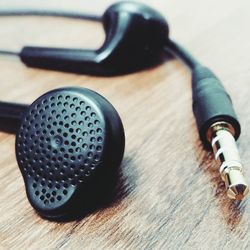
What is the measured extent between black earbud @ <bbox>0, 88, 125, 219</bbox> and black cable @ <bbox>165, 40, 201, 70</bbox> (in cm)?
20

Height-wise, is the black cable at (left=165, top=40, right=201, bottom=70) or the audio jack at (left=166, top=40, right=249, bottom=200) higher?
the audio jack at (left=166, top=40, right=249, bottom=200)

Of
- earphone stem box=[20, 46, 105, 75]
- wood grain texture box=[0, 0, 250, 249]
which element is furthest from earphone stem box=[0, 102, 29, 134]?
earphone stem box=[20, 46, 105, 75]

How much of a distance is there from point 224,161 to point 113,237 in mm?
104

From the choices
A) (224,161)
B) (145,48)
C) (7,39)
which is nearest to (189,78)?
(145,48)

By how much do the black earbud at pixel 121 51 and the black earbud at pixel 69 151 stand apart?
0.62 feet

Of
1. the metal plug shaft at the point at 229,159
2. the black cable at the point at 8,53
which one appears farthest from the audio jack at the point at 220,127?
the black cable at the point at 8,53

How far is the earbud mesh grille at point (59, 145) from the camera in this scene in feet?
1.00

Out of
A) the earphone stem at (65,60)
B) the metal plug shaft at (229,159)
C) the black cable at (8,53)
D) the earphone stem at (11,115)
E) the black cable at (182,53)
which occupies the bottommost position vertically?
the black cable at (8,53)

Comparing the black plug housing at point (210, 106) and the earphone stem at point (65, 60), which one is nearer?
the black plug housing at point (210, 106)

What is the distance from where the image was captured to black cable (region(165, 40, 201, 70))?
496mm

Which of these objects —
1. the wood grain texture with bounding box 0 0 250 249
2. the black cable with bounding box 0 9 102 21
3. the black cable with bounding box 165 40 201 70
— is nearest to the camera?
the wood grain texture with bounding box 0 0 250 249

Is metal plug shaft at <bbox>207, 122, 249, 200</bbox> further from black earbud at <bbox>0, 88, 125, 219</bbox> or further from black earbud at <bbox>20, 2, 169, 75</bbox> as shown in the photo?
black earbud at <bbox>20, 2, 169, 75</bbox>

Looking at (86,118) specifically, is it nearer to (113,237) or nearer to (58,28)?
(113,237)

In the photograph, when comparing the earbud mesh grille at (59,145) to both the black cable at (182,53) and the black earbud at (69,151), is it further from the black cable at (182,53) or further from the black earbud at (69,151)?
the black cable at (182,53)
